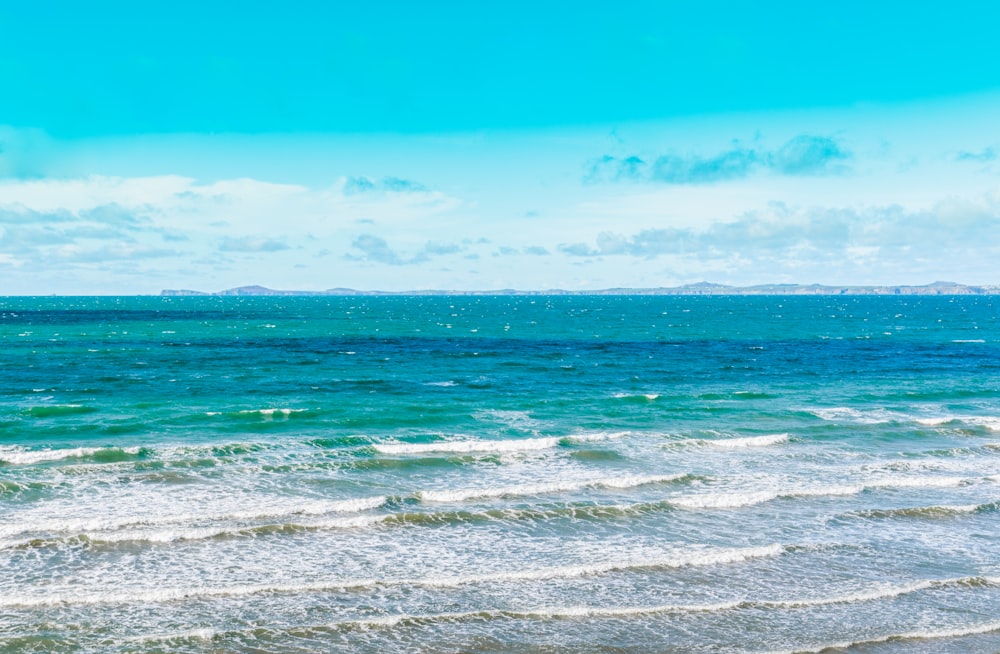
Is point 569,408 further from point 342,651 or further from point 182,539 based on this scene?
point 342,651

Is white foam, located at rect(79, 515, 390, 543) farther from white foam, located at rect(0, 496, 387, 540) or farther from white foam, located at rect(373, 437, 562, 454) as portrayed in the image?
white foam, located at rect(373, 437, 562, 454)

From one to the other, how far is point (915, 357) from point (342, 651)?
64.6 meters

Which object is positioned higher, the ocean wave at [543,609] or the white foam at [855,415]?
the white foam at [855,415]

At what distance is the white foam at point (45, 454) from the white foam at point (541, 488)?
40.9ft

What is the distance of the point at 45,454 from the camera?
27.8 metres

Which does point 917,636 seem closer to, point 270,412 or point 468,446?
point 468,446

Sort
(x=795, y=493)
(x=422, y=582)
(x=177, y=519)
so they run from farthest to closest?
(x=795, y=493) → (x=177, y=519) → (x=422, y=582)

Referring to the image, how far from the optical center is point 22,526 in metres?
20.2

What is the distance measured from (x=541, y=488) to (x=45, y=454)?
17.7 meters

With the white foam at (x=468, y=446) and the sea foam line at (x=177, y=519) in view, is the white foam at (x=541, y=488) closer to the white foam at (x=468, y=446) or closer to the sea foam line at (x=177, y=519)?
the sea foam line at (x=177, y=519)

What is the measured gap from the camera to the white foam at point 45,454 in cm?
2703

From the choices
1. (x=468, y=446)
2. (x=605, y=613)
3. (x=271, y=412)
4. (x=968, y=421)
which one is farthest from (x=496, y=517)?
(x=968, y=421)

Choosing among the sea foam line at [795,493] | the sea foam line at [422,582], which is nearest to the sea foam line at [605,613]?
the sea foam line at [422,582]

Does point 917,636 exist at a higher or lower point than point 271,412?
lower
